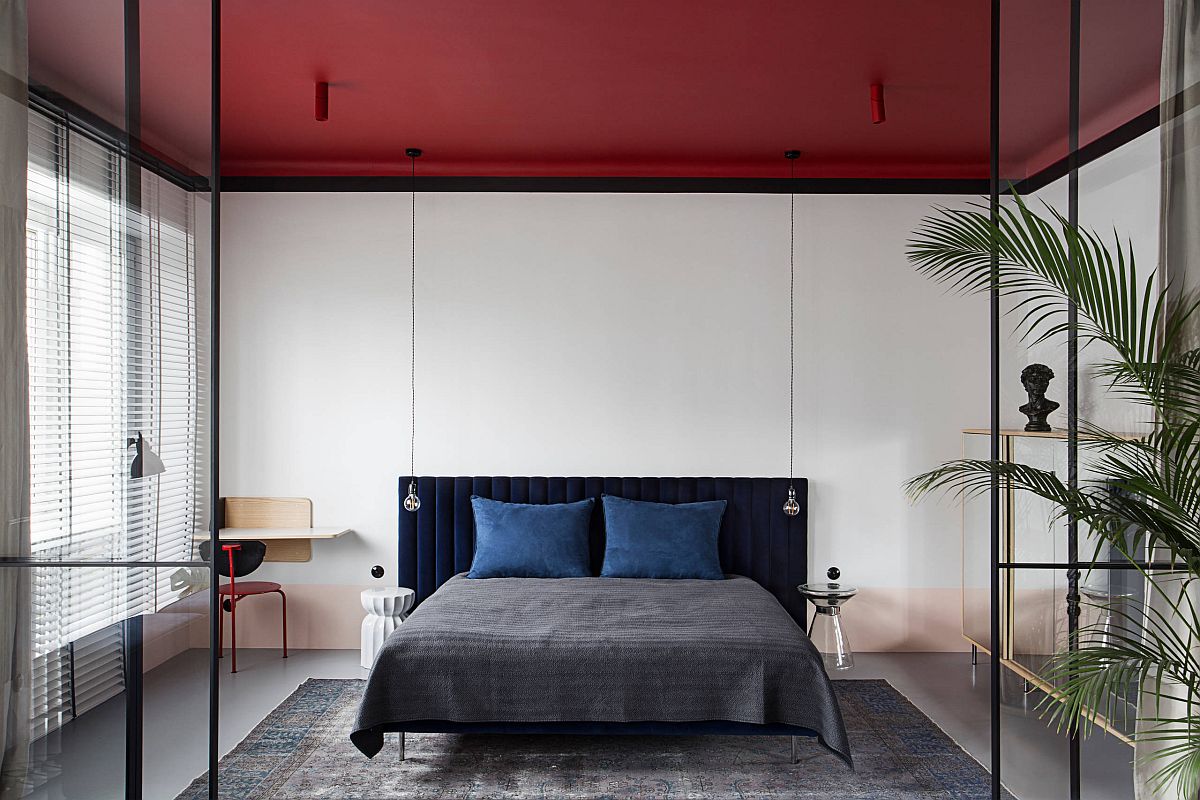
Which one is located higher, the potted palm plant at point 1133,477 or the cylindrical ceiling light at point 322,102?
the cylindrical ceiling light at point 322,102

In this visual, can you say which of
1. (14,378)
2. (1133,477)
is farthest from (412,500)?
(1133,477)

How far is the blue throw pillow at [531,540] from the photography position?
4.78 meters

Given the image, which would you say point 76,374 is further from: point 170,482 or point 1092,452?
point 1092,452

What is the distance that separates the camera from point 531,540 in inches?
190

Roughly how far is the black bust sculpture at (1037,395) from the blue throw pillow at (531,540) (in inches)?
109

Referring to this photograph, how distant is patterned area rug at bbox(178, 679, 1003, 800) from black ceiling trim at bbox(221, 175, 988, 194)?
9.85 feet

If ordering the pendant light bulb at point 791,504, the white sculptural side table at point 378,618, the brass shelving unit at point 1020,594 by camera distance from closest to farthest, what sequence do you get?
1. the brass shelving unit at point 1020,594
2. the white sculptural side table at point 378,618
3. the pendant light bulb at point 791,504

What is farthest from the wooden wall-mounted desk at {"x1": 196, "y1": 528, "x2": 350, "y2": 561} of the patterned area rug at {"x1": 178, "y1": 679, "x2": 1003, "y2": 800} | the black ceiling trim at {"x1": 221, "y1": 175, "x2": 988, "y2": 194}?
the black ceiling trim at {"x1": 221, "y1": 175, "x2": 988, "y2": 194}

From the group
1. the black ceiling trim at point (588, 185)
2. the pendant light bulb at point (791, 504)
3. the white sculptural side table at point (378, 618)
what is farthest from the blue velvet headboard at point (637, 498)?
the black ceiling trim at point (588, 185)

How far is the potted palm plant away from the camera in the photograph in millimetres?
→ 2061

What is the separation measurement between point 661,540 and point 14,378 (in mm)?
3275

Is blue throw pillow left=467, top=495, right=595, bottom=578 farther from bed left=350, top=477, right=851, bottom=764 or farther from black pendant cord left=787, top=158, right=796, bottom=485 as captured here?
black pendant cord left=787, top=158, right=796, bottom=485

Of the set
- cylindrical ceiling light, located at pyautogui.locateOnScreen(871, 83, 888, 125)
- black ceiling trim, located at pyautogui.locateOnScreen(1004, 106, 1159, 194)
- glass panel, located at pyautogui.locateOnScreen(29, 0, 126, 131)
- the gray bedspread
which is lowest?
the gray bedspread

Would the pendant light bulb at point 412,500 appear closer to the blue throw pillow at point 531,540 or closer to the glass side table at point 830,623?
the blue throw pillow at point 531,540
